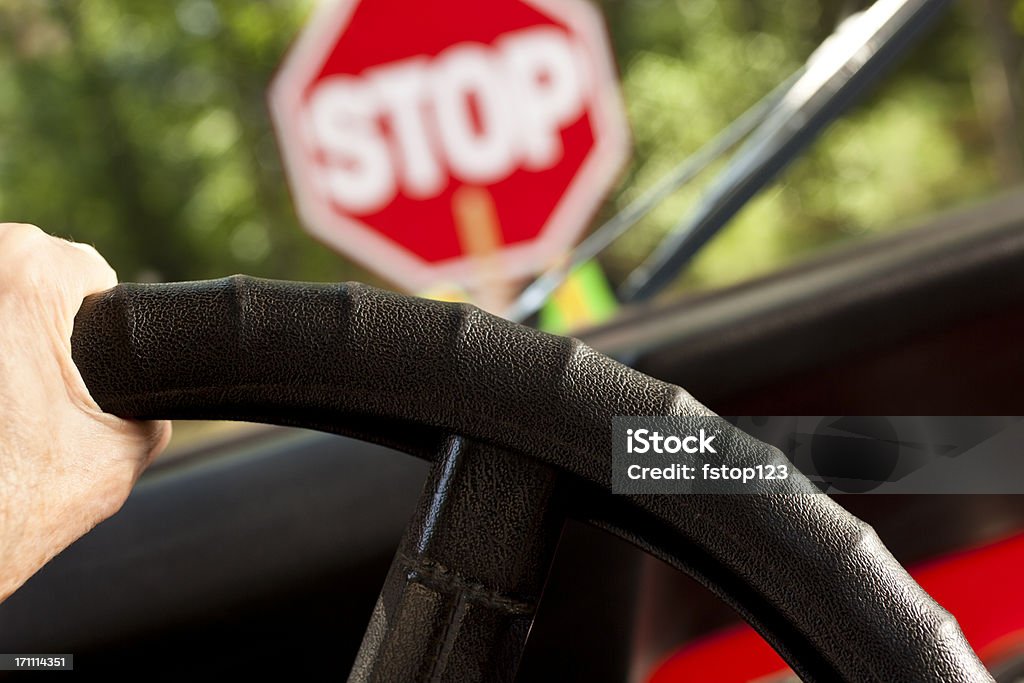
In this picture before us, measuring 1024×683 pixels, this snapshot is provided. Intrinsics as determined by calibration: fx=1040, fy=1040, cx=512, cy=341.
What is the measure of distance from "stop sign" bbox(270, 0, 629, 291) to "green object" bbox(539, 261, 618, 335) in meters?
3.92

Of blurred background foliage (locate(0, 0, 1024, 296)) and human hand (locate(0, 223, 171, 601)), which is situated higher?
blurred background foliage (locate(0, 0, 1024, 296))

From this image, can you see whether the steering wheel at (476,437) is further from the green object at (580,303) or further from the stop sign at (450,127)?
the stop sign at (450,127)

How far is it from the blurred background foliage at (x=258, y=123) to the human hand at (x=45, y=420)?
30.4ft

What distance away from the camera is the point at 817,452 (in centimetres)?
74

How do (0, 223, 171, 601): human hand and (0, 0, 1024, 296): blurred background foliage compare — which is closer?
(0, 223, 171, 601): human hand

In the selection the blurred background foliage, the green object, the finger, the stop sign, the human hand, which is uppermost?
the blurred background foliage

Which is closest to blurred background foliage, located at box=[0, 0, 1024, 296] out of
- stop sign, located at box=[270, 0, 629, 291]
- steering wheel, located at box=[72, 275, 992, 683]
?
stop sign, located at box=[270, 0, 629, 291]

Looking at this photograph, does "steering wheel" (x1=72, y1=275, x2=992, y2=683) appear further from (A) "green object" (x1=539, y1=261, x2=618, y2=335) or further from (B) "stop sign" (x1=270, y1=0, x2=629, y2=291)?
(B) "stop sign" (x1=270, y1=0, x2=629, y2=291)

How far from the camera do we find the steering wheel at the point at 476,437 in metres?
0.31

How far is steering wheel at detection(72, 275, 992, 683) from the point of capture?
0.31 meters

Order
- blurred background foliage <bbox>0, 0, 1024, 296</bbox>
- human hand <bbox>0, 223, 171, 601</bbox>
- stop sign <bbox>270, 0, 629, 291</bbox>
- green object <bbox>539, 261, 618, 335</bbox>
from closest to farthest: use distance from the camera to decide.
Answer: human hand <bbox>0, 223, 171, 601</bbox>, green object <bbox>539, 261, 618, 335</bbox>, stop sign <bbox>270, 0, 629, 291</bbox>, blurred background foliage <bbox>0, 0, 1024, 296</bbox>

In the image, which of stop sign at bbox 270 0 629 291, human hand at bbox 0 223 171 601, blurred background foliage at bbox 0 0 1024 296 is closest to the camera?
human hand at bbox 0 223 171 601

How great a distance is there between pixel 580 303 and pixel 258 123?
31.8 feet

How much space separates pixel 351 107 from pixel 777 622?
246 inches
